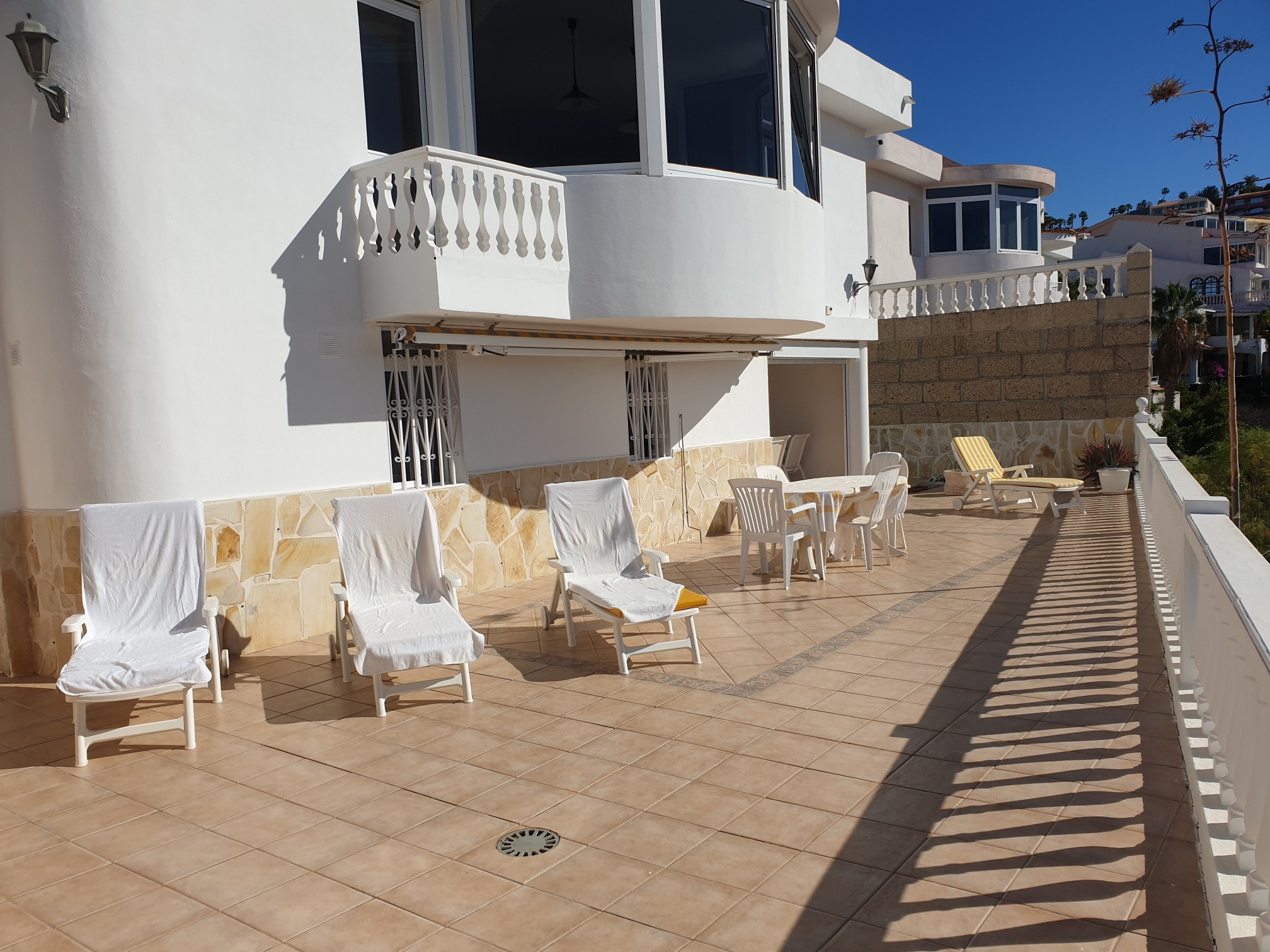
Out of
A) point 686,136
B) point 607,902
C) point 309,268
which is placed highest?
point 686,136

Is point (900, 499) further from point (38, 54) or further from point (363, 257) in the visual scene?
point (38, 54)

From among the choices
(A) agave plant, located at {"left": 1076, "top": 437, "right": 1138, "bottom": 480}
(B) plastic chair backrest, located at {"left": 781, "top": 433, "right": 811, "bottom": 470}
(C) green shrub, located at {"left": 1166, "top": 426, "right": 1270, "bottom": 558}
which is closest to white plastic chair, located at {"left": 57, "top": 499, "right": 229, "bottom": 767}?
(B) plastic chair backrest, located at {"left": 781, "top": 433, "right": 811, "bottom": 470}

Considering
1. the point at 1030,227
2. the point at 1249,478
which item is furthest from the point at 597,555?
the point at 1030,227

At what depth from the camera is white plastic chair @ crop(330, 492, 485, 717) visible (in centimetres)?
593

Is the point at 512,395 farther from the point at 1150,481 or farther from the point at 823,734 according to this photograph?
the point at 1150,481

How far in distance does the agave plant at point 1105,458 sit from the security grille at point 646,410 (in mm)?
7832

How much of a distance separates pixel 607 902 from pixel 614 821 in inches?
25.9

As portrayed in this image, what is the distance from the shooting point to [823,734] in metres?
4.94

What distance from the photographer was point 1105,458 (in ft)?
49.3

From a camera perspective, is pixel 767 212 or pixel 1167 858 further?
pixel 767 212

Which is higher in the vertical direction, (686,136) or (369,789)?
(686,136)

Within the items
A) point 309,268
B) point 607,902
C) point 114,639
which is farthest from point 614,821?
point 309,268

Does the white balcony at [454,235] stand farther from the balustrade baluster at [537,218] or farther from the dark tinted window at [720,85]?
the dark tinted window at [720,85]

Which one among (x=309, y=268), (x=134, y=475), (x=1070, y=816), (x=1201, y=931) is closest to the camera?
(x=1201, y=931)
